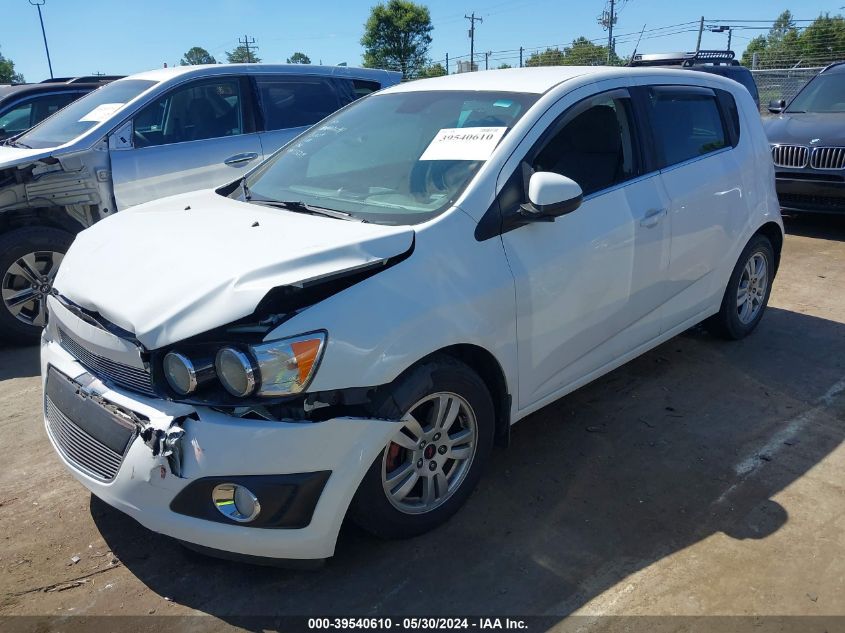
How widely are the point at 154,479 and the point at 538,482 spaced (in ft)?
5.83

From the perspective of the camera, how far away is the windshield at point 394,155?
3092 mm

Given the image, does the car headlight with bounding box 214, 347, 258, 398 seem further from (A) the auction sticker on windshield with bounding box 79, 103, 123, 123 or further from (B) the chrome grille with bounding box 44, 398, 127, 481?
(A) the auction sticker on windshield with bounding box 79, 103, 123, 123

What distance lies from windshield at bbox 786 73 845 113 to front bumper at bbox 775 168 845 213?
1442mm

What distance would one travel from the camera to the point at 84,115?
19.3ft

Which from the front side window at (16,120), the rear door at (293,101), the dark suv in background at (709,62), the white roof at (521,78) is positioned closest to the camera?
the white roof at (521,78)

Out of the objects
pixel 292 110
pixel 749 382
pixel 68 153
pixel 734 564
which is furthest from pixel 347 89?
pixel 734 564

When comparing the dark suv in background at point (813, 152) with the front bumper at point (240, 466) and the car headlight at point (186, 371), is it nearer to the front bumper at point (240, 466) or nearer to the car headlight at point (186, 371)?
the front bumper at point (240, 466)

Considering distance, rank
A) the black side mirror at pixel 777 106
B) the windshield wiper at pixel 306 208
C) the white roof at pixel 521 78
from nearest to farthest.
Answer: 1. the windshield wiper at pixel 306 208
2. the white roof at pixel 521 78
3. the black side mirror at pixel 777 106

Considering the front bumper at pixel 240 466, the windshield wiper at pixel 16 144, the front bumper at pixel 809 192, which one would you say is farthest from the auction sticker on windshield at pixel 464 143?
the front bumper at pixel 809 192

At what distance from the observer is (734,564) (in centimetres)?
278

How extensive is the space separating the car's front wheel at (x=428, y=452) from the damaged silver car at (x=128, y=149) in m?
3.30

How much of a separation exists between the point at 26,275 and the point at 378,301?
13.1ft

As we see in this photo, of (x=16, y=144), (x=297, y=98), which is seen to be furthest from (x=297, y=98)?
(x=16, y=144)

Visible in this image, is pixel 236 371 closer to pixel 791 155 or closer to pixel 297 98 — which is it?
pixel 297 98
